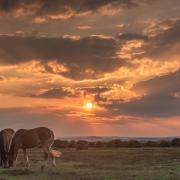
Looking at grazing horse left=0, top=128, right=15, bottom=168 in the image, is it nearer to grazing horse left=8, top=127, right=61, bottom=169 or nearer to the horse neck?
the horse neck

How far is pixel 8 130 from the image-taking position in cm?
3384

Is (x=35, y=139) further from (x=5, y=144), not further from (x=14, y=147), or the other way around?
(x=5, y=144)

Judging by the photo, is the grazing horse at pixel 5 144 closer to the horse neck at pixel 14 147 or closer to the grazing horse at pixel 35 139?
the horse neck at pixel 14 147

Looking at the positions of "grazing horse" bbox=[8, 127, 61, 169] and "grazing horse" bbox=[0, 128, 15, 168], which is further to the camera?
"grazing horse" bbox=[0, 128, 15, 168]

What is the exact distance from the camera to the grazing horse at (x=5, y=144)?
3099cm

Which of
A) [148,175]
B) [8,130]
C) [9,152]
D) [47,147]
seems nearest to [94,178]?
[148,175]

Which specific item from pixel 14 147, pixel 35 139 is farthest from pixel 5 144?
pixel 35 139

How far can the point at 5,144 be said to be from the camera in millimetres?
32281

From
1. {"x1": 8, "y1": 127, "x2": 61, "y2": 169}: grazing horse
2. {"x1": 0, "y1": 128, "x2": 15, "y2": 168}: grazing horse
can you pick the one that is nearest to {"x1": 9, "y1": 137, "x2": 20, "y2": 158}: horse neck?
{"x1": 8, "y1": 127, "x2": 61, "y2": 169}: grazing horse

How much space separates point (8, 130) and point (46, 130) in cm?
548

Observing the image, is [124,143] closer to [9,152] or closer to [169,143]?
[169,143]

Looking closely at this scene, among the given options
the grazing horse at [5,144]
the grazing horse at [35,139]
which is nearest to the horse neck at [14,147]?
the grazing horse at [35,139]

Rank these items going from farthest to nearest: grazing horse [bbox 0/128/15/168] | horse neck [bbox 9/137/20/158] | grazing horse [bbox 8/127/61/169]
Answer: grazing horse [bbox 0/128/15/168]
horse neck [bbox 9/137/20/158]
grazing horse [bbox 8/127/61/169]

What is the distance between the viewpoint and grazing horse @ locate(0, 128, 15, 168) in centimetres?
3099
